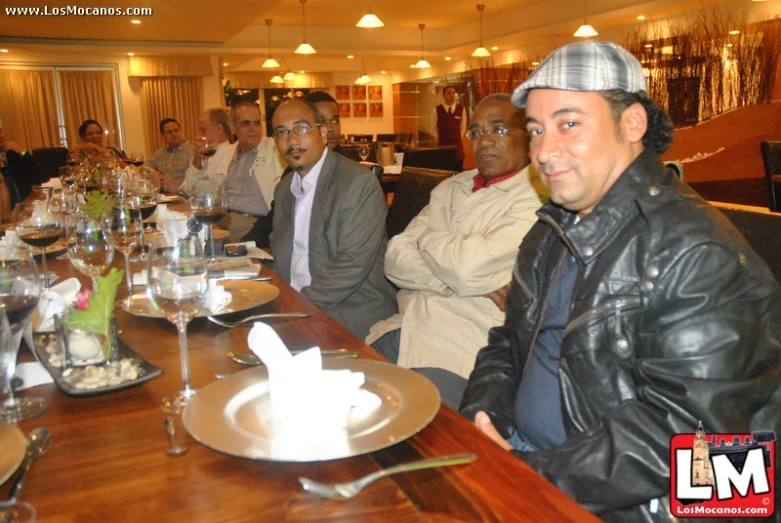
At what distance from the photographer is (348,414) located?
3.06 feet

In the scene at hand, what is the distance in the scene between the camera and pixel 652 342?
1092mm

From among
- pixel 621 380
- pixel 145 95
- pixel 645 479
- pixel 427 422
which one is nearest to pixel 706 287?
pixel 621 380

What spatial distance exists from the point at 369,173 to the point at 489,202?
60cm

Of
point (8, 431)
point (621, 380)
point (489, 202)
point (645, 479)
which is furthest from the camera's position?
point (489, 202)

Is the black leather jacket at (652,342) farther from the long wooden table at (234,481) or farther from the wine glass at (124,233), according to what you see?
the wine glass at (124,233)

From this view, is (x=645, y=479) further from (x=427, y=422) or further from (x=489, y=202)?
(x=489, y=202)

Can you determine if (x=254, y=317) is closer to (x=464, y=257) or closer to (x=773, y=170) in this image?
(x=464, y=257)

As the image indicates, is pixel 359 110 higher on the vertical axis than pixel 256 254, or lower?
higher

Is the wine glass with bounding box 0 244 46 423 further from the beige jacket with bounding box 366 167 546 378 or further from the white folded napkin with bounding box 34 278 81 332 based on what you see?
the beige jacket with bounding box 366 167 546 378

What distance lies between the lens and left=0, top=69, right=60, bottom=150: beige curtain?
11.5 m

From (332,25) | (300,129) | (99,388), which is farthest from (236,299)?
(332,25)

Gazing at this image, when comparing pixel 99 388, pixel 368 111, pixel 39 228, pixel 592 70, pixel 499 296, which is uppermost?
pixel 368 111

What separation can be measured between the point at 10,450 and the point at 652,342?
37.2 inches

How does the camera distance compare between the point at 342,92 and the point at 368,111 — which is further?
the point at 368,111
